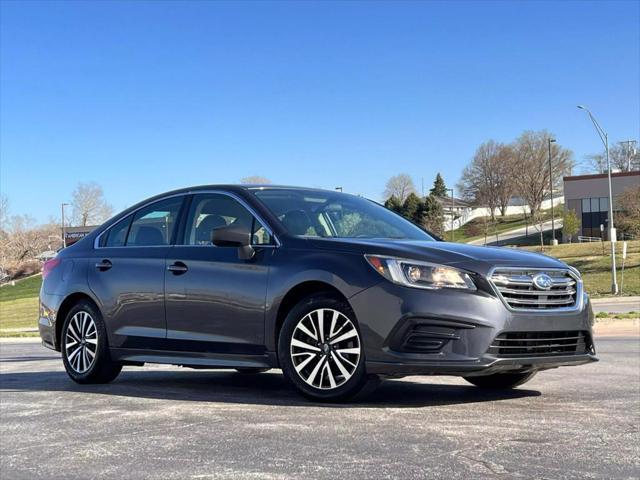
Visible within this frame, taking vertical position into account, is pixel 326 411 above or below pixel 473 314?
below

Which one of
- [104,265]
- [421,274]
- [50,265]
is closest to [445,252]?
[421,274]

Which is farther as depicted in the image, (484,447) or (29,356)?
(29,356)

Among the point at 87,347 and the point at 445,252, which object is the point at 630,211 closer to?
the point at 87,347

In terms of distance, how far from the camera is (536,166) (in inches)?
4018

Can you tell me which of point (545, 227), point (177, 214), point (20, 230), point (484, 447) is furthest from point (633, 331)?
point (20, 230)

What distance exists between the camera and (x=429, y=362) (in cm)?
496

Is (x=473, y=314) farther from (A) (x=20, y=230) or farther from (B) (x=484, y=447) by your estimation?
(A) (x=20, y=230)

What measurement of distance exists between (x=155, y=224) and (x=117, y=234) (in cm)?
55

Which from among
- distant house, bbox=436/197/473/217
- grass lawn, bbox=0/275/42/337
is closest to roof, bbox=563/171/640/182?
distant house, bbox=436/197/473/217

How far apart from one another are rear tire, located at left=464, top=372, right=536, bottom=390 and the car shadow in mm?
77

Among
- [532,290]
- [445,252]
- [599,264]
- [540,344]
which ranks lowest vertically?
[599,264]

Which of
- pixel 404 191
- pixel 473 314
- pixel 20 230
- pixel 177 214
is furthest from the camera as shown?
pixel 404 191

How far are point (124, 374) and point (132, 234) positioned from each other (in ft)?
5.88

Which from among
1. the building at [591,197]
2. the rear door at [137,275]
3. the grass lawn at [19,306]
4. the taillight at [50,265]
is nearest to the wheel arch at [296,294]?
the rear door at [137,275]
